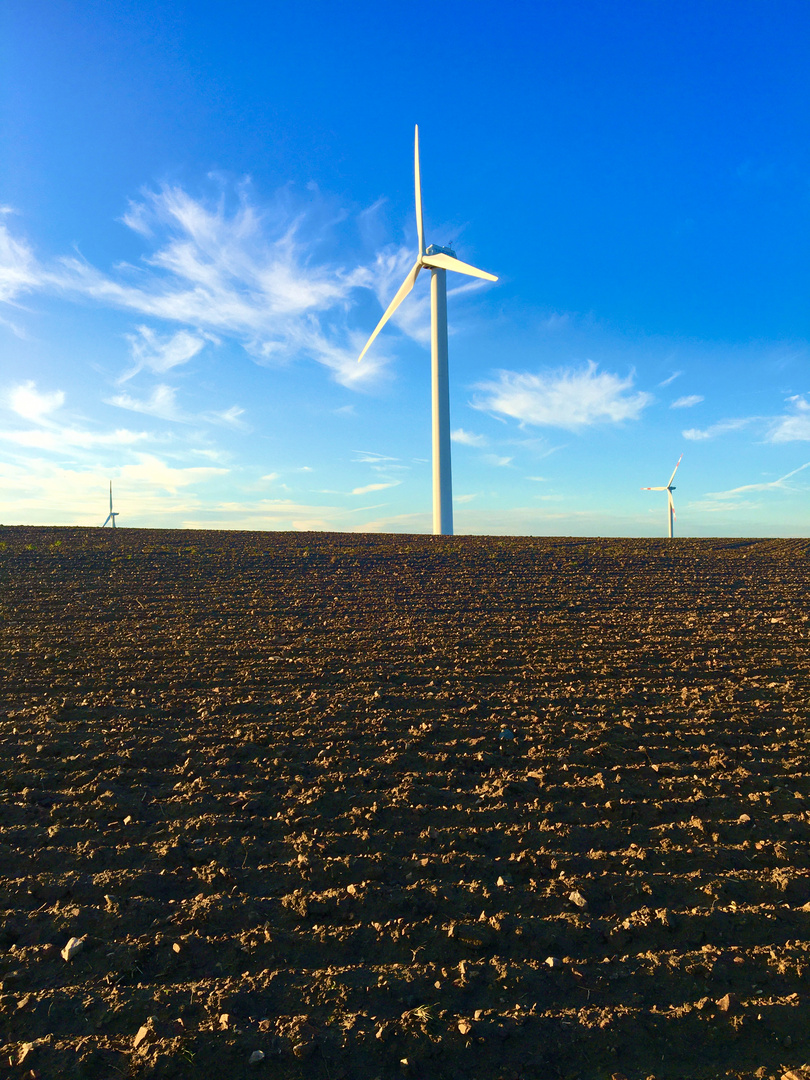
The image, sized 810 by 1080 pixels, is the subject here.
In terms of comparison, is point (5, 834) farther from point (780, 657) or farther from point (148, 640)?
Result: point (780, 657)

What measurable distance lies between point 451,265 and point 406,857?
32.9 m

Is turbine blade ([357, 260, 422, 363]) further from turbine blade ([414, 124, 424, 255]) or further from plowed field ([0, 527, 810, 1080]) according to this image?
plowed field ([0, 527, 810, 1080])

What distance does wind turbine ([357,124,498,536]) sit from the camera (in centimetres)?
3241

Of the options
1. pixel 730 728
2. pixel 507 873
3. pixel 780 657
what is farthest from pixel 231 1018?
pixel 780 657

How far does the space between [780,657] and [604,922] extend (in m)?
6.86

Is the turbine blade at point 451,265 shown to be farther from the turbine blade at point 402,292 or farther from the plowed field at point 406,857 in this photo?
the plowed field at point 406,857

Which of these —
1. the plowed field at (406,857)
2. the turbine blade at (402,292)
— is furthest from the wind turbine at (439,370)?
Result: the plowed field at (406,857)

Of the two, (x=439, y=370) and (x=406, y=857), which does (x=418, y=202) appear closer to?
(x=439, y=370)

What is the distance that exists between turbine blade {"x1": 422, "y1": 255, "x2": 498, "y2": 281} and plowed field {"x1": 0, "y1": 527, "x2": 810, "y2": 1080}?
26.2 meters

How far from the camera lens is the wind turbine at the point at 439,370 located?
1276 inches

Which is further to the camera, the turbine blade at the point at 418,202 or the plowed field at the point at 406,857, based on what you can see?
the turbine blade at the point at 418,202

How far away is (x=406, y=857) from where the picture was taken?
433 centimetres

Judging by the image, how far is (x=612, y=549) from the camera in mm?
19969

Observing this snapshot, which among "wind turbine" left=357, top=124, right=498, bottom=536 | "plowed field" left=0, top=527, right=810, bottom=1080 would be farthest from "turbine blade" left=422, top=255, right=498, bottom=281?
"plowed field" left=0, top=527, right=810, bottom=1080
